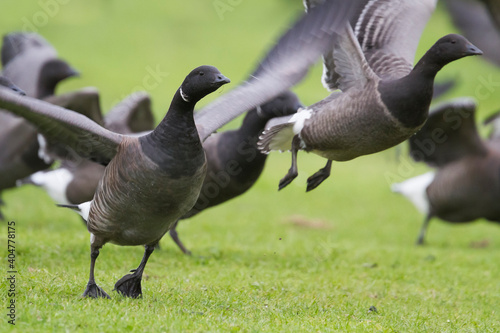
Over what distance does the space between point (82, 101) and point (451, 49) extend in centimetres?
531

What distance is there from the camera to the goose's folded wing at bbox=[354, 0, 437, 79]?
28.1ft

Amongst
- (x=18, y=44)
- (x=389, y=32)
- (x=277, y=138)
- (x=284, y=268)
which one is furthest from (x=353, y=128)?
(x=18, y=44)

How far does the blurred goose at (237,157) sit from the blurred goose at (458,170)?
381cm

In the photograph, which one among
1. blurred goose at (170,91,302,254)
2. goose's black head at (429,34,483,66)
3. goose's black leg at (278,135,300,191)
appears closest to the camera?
goose's black head at (429,34,483,66)

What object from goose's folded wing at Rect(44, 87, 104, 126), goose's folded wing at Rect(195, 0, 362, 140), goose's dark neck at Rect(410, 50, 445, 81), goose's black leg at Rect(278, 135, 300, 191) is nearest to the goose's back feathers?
goose's folded wing at Rect(195, 0, 362, 140)

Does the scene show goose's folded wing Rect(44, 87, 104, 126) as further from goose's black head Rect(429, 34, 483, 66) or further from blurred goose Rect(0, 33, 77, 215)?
goose's black head Rect(429, 34, 483, 66)

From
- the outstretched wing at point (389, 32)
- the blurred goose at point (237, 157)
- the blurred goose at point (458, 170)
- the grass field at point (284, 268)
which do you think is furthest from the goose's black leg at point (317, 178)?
the blurred goose at point (458, 170)

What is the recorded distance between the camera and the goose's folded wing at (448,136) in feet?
38.0

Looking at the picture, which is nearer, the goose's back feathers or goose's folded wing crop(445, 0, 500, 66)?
the goose's back feathers

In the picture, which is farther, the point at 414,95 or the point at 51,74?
the point at 51,74

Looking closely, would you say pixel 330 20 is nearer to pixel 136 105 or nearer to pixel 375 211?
pixel 136 105

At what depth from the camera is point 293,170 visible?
313 inches

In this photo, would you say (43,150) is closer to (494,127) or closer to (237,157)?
(237,157)

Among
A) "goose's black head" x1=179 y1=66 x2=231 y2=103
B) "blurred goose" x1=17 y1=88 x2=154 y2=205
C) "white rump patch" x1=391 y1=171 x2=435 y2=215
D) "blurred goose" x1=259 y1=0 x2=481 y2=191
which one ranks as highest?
"goose's black head" x1=179 y1=66 x2=231 y2=103
